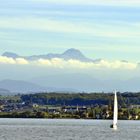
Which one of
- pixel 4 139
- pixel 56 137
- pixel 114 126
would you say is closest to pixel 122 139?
pixel 56 137

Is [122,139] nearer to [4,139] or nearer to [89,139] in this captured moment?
[89,139]

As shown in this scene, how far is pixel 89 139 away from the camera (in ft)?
386

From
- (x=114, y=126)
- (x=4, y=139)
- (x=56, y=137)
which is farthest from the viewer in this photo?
(x=114, y=126)

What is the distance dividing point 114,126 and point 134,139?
117 feet

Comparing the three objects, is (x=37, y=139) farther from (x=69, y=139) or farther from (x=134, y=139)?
(x=134, y=139)

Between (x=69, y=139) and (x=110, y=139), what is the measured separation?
5946 millimetres

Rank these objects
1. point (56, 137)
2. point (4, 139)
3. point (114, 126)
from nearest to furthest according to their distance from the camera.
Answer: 1. point (4, 139)
2. point (56, 137)
3. point (114, 126)

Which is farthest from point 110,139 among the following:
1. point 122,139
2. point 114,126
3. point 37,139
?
point 114,126

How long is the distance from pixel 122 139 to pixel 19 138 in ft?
47.7

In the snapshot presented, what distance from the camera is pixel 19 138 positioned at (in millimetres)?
118062

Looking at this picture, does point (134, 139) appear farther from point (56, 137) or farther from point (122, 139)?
point (56, 137)

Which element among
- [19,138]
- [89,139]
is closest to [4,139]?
[19,138]

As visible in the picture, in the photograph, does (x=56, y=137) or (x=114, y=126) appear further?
(x=114, y=126)

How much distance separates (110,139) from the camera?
11894cm
